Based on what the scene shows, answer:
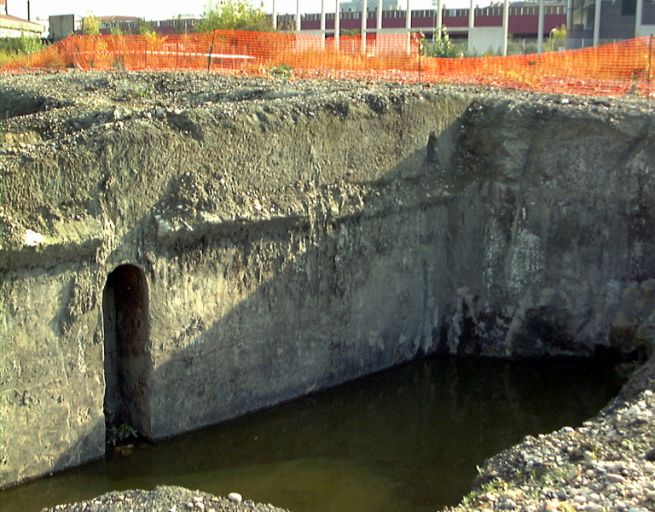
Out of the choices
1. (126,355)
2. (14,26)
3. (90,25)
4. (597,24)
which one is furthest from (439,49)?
(14,26)

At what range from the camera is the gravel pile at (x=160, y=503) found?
6.64 m

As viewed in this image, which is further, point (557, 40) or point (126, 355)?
point (557, 40)

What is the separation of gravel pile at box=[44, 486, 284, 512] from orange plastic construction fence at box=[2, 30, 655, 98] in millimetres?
10710

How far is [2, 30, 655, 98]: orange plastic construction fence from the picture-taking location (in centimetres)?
1697

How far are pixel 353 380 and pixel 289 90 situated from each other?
5.10 m

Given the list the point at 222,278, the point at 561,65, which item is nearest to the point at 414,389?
the point at 222,278

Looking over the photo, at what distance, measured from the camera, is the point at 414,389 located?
38.3 feet

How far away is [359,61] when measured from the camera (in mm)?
21578

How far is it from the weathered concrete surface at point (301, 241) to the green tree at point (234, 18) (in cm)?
2442

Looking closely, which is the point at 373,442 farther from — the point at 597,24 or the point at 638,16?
the point at 597,24

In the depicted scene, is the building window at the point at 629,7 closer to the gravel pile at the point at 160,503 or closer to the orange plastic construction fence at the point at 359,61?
the orange plastic construction fence at the point at 359,61

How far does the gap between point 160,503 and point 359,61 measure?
16.3 metres

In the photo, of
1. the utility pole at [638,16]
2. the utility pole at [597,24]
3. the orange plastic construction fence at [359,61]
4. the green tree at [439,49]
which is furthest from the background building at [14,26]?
the utility pole at [638,16]

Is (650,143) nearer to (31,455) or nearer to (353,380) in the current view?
(353,380)
